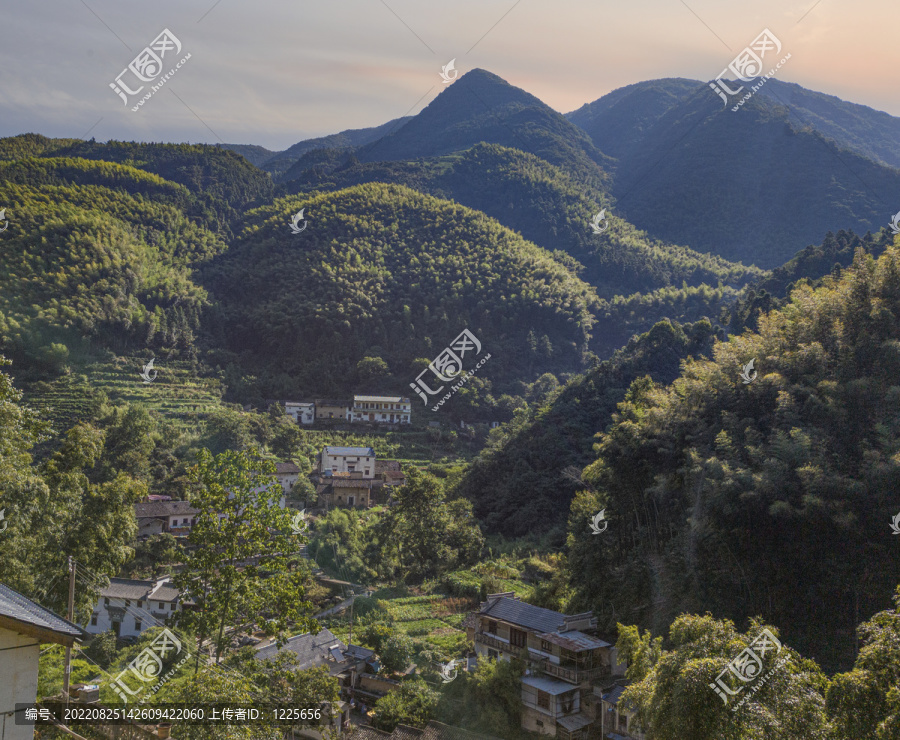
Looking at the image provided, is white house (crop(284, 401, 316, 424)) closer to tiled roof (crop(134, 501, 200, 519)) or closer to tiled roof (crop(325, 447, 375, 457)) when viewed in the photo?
tiled roof (crop(325, 447, 375, 457))

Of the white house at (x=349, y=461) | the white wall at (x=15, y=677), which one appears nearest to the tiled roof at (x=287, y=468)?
the white house at (x=349, y=461)

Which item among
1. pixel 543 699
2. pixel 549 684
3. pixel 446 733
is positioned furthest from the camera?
pixel 549 684

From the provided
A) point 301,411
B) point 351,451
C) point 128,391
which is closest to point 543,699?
point 351,451

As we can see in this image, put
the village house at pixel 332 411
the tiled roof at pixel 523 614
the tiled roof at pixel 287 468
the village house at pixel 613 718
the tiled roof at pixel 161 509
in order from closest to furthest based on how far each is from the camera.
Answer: the village house at pixel 613 718
the tiled roof at pixel 523 614
the tiled roof at pixel 161 509
the tiled roof at pixel 287 468
the village house at pixel 332 411

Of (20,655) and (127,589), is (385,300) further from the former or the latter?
(20,655)

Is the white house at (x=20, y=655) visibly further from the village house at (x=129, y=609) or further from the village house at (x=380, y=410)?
the village house at (x=380, y=410)
